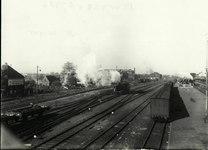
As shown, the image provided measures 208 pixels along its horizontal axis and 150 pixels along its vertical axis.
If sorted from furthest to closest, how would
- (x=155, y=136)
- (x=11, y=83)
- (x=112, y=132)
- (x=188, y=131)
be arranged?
(x=11, y=83)
(x=188, y=131)
(x=112, y=132)
(x=155, y=136)

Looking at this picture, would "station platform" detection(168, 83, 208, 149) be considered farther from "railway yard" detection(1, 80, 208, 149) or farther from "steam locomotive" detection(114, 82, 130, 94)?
"steam locomotive" detection(114, 82, 130, 94)

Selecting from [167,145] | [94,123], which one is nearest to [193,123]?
[167,145]

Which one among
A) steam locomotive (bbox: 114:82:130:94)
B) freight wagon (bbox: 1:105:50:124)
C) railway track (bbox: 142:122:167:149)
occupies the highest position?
steam locomotive (bbox: 114:82:130:94)

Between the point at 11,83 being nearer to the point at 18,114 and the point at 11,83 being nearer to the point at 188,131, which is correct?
the point at 18,114

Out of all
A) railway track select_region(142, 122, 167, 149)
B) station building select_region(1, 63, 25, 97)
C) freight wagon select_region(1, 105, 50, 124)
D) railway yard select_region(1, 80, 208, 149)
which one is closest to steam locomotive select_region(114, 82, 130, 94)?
station building select_region(1, 63, 25, 97)

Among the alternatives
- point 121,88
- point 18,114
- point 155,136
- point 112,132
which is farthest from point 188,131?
point 121,88

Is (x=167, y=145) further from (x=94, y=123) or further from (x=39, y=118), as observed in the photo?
(x=39, y=118)

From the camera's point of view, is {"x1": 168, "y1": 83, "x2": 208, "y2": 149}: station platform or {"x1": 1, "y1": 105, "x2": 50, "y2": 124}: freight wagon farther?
{"x1": 1, "y1": 105, "x2": 50, "y2": 124}: freight wagon

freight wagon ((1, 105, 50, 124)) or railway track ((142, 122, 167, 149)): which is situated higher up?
freight wagon ((1, 105, 50, 124))
